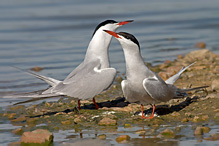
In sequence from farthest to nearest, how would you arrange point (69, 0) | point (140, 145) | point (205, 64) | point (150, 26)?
point (69, 0) → point (150, 26) → point (205, 64) → point (140, 145)

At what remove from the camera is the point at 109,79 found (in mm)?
5949

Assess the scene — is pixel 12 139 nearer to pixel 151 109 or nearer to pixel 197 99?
pixel 151 109

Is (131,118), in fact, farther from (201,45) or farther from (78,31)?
(78,31)

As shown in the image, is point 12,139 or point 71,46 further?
point 71,46

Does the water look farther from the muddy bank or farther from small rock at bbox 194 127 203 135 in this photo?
small rock at bbox 194 127 203 135

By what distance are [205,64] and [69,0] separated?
1013 centimetres

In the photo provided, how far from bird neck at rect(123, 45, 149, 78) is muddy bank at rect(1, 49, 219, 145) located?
0.51 meters

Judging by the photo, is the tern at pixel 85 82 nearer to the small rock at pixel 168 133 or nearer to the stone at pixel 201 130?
the small rock at pixel 168 133

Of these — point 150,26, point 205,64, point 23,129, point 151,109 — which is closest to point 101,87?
point 151,109

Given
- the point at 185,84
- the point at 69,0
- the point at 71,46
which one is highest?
the point at 69,0

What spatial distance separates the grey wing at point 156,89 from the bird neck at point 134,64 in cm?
12

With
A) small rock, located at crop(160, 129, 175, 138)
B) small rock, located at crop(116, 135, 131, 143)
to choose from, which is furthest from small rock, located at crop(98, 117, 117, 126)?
small rock, located at crop(160, 129, 175, 138)

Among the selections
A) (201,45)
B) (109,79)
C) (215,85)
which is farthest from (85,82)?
(201,45)

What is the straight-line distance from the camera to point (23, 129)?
5.33m
